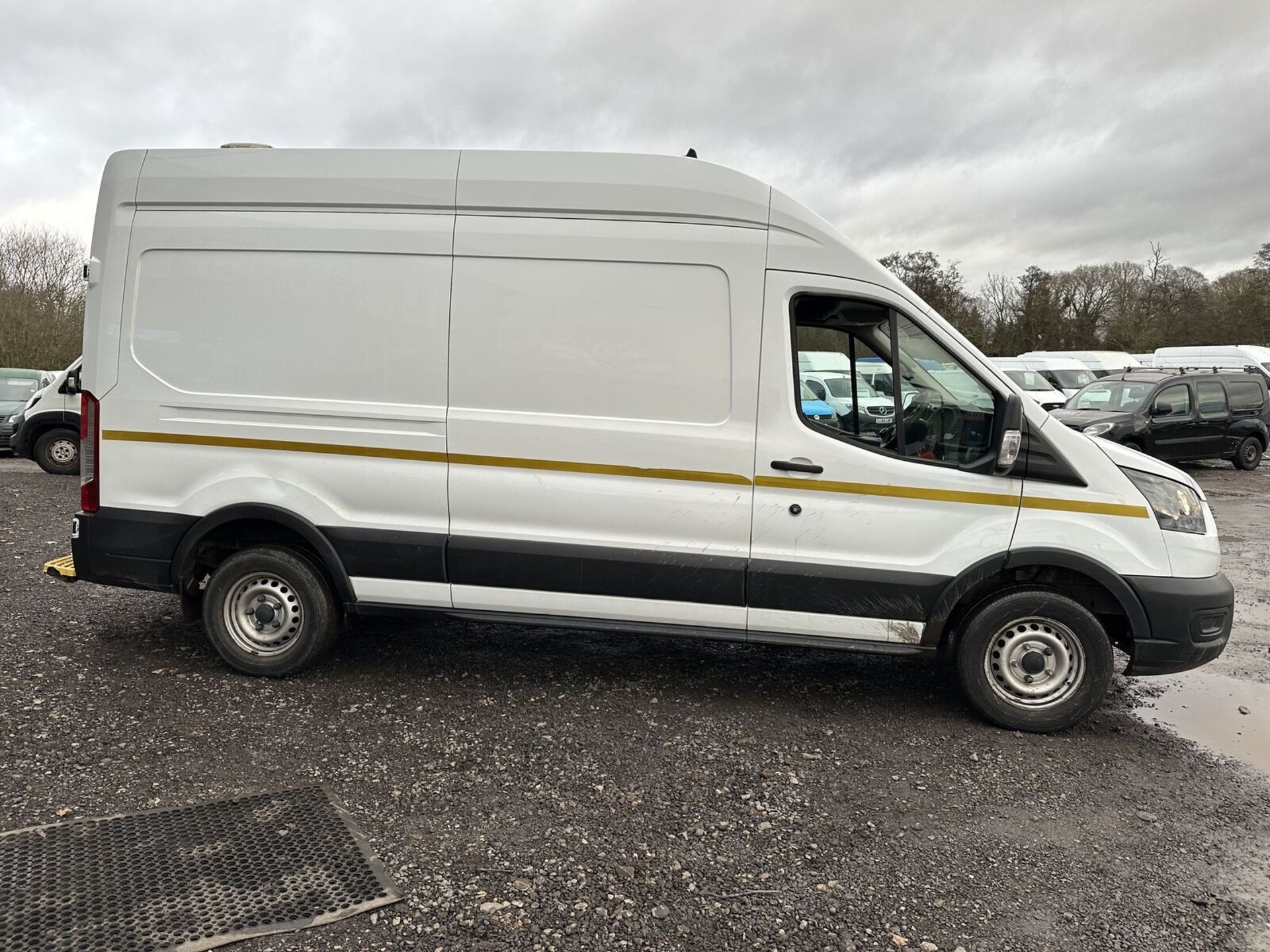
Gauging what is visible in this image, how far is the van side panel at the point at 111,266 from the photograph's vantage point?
15.8 ft

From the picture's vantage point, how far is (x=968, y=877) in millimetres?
3273

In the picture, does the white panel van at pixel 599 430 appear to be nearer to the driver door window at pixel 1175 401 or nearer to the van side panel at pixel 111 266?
the van side panel at pixel 111 266

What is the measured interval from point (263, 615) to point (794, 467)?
2899mm

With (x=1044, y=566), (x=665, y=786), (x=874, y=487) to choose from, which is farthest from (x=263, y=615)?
(x=1044, y=566)

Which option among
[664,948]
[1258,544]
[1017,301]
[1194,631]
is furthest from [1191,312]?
[664,948]

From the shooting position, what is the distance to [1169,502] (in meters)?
4.45

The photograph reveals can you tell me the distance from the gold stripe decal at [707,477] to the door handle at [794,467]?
5cm

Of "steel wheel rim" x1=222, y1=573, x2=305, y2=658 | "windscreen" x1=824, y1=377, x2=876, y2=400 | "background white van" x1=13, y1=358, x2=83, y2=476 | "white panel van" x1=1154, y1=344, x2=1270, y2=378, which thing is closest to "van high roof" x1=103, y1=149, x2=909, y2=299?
"windscreen" x1=824, y1=377, x2=876, y2=400

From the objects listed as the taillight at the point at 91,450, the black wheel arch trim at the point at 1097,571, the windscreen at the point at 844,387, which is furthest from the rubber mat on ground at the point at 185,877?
the black wheel arch trim at the point at 1097,571

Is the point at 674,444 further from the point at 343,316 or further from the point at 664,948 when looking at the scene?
the point at 664,948

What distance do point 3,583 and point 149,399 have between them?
10.3 feet

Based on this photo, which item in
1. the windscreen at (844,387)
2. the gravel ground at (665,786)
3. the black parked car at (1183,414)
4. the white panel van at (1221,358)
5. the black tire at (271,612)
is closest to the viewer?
the gravel ground at (665,786)

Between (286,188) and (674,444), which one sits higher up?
(286,188)

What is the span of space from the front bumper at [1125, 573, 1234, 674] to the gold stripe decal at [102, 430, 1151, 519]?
1.20 feet
